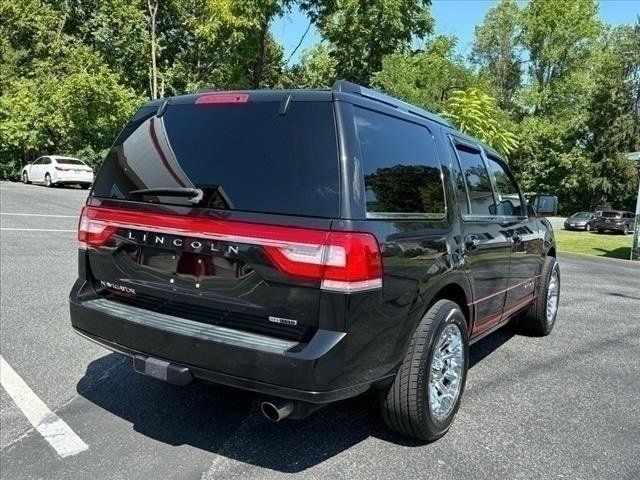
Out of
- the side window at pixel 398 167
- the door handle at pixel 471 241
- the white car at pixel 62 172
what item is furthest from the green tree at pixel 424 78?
the side window at pixel 398 167

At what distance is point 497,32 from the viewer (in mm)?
56656

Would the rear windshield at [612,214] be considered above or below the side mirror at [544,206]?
below

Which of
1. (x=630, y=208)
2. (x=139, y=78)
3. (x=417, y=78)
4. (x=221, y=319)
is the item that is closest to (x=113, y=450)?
(x=221, y=319)

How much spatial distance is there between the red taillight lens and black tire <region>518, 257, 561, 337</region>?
390cm

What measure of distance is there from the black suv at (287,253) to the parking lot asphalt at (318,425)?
1.08ft

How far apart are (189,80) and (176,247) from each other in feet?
111

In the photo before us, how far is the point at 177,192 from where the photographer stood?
10.6 feet

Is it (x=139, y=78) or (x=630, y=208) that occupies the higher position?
(x=139, y=78)

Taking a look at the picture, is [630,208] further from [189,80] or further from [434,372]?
[434,372]

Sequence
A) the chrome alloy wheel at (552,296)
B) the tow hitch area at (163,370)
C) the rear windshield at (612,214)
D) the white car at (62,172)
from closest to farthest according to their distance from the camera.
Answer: the tow hitch area at (163,370)
the chrome alloy wheel at (552,296)
the white car at (62,172)
the rear windshield at (612,214)

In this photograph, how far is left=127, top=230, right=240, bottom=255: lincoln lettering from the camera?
9.92 feet

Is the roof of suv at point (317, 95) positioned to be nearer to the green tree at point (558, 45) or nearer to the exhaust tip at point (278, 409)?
the exhaust tip at point (278, 409)

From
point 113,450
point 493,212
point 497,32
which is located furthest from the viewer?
point 497,32

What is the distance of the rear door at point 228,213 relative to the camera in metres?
2.89
